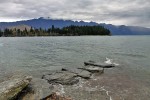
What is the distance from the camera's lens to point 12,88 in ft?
64.2

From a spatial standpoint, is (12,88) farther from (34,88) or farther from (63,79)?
(63,79)

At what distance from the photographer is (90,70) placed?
36688 millimetres

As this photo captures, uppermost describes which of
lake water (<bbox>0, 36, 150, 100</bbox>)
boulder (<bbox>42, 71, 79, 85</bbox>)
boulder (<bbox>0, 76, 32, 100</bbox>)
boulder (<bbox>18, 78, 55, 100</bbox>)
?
boulder (<bbox>0, 76, 32, 100</bbox>)

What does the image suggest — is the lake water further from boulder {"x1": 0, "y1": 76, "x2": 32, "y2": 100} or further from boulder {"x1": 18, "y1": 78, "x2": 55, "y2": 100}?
boulder {"x1": 0, "y1": 76, "x2": 32, "y2": 100}

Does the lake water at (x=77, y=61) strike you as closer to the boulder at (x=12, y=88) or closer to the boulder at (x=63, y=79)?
the boulder at (x=63, y=79)

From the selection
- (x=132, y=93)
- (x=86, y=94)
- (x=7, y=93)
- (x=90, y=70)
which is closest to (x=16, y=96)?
(x=7, y=93)

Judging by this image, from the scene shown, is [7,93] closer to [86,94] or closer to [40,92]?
[40,92]

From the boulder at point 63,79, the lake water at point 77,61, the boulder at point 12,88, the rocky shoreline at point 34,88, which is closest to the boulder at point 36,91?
the rocky shoreline at point 34,88

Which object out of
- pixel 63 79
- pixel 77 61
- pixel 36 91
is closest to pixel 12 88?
pixel 36 91

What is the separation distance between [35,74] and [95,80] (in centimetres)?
1080

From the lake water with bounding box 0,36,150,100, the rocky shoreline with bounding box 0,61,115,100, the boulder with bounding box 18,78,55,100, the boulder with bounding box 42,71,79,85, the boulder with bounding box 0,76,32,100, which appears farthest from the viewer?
the lake water with bounding box 0,36,150,100

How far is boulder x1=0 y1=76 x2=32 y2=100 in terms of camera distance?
18.8 metres

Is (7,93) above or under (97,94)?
above

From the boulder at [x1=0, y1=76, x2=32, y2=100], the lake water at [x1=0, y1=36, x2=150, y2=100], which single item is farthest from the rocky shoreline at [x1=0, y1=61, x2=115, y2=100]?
the lake water at [x1=0, y1=36, x2=150, y2=100]
